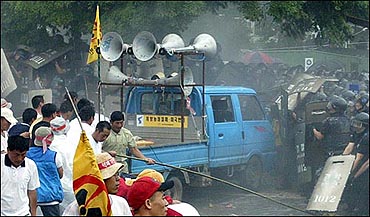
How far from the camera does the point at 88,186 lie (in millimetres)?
4512

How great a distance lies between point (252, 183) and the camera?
12.6m

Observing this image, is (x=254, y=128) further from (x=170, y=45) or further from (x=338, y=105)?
(x=170, y=45)

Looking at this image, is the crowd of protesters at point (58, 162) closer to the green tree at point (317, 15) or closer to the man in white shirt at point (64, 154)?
the man in white shirt at point (64, 154)

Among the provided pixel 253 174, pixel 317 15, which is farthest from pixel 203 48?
pixel 317 15

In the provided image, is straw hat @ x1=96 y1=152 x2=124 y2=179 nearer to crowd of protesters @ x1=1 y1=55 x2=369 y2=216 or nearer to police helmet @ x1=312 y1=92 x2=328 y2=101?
crowd of protesters @ x1=1 y1=55 x2=369 y2=216

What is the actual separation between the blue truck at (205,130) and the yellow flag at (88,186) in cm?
613

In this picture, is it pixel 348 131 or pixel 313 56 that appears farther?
pixel 313 56

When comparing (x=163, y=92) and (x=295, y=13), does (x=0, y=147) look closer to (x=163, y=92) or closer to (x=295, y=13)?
(x=163, y=92)

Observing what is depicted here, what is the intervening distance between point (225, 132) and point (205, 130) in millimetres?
437

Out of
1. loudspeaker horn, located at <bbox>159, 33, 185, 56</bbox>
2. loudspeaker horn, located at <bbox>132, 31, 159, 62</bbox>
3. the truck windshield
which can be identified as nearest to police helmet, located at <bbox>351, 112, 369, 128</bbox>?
the truck windshield

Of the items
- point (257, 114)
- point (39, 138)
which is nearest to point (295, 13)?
point (257, 114)

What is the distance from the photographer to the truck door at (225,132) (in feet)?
38.5

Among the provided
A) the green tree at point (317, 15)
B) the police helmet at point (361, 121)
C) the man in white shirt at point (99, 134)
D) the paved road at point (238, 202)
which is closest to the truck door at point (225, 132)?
the paved road at point (238, 202)

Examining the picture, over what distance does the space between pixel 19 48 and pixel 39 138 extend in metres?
15.5
